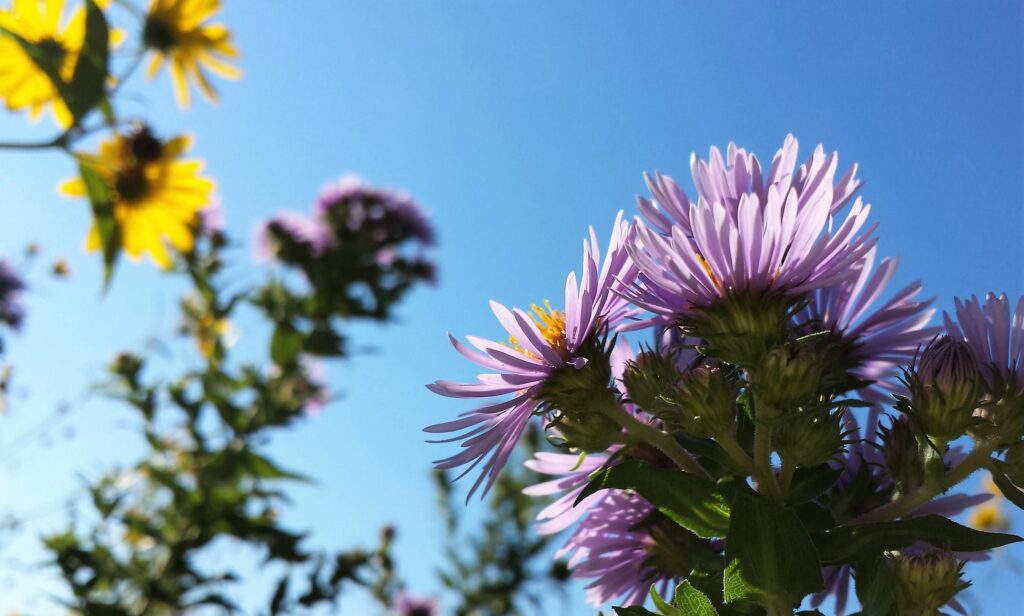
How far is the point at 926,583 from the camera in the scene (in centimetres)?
41

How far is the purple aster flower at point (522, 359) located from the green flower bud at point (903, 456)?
0.18 m

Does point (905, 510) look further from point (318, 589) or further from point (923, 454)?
point (318, 589)

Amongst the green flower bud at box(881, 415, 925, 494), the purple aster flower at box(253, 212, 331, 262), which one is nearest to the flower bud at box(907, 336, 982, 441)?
the green flower bud at box(881, 415, 925, 494)

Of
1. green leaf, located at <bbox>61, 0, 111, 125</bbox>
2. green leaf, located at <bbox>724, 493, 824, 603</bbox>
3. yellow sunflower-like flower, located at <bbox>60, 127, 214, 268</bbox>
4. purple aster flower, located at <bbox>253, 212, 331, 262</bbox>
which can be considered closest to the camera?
green leaf, located at <bbox>724, 493, 824, 603</bbox>

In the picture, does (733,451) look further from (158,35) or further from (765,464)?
(158,35)

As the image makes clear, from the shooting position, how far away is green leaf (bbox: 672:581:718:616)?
42 centimetres

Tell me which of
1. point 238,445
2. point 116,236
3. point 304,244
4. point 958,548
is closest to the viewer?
point 958,548

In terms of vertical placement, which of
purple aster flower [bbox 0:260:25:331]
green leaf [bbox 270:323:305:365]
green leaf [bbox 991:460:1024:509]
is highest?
purple aster flower [bbox 0:260:25:331]

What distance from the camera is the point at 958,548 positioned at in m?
0.45

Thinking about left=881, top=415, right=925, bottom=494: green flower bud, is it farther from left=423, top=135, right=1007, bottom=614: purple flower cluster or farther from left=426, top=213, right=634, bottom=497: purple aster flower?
left=426, top=213, right=634, bottom=497: purple aster flower

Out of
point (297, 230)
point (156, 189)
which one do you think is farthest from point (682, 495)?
point (297, 230)

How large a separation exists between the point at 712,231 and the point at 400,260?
238 cm

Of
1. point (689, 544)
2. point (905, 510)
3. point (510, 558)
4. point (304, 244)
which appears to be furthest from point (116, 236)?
point (510, 558)

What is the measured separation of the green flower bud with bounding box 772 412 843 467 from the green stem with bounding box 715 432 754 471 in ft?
0.08
